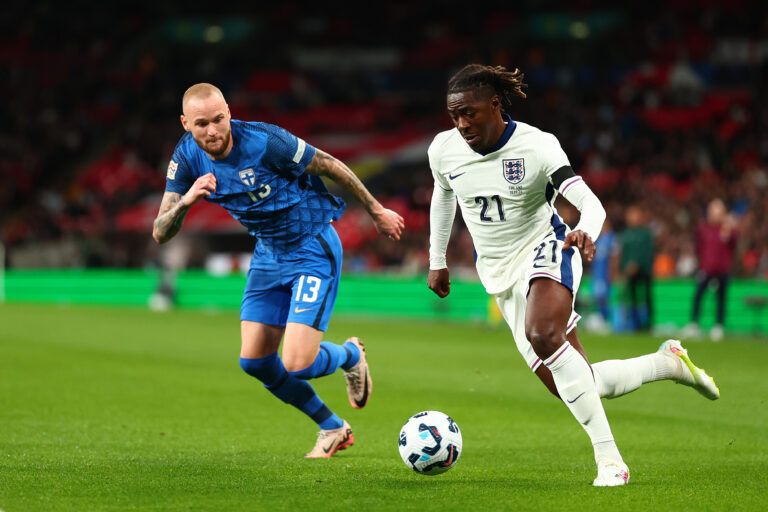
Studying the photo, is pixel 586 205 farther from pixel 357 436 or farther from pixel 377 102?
pixel 377 102

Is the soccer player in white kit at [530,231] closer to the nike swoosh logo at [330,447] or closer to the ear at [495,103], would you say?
the ear at [495,103]

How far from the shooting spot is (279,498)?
512 cm

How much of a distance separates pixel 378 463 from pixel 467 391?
4204mm

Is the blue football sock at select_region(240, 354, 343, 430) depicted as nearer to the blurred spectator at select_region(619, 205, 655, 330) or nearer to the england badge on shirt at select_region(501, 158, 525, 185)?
the england badge on shirt at select_region(501, 158, 525, 185)

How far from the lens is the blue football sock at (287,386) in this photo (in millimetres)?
6547

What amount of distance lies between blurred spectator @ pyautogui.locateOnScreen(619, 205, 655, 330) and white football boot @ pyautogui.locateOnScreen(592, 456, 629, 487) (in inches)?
473

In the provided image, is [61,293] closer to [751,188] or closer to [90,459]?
[751,188]

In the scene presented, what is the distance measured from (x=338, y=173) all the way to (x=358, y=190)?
17 cm

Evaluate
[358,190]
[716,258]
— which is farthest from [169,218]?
[716,258]

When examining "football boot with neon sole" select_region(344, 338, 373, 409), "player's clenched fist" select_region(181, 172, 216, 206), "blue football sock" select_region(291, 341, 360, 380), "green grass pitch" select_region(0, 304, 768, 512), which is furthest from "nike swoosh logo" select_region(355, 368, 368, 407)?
"player's clenched fist" select_region(181, 172, 216, 206)

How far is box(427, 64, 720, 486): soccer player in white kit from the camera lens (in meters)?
5.45

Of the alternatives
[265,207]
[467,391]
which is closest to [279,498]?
[265,207]

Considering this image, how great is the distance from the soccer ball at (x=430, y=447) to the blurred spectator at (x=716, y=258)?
1183 centimetres

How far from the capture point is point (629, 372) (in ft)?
19.4
